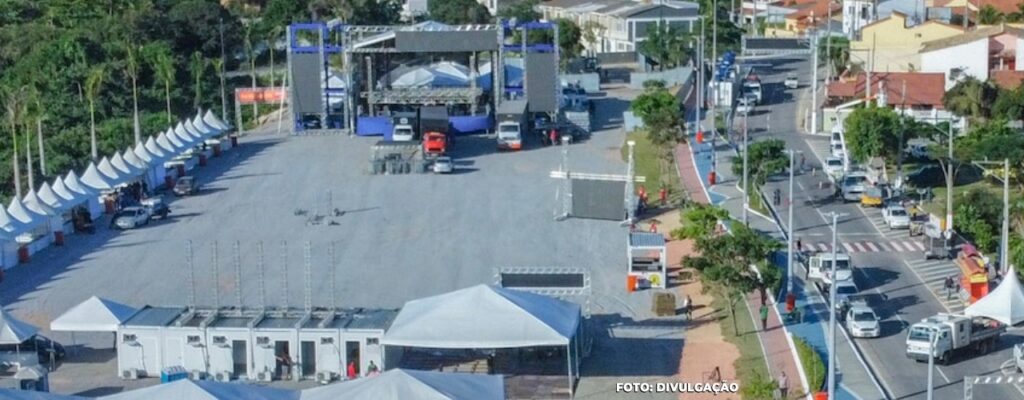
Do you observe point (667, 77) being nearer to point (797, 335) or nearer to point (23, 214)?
point (23, 214)

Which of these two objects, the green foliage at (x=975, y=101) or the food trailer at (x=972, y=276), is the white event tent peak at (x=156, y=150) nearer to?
the food trailer at (x=972, y=276)

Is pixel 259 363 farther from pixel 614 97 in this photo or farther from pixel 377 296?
pixel 614 97

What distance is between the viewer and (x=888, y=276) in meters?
41.0

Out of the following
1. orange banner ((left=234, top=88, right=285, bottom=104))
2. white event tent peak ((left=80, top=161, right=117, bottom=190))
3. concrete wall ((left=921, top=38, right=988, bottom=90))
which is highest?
concrete wall ((left=921, top=38, right=988, bottom=90))

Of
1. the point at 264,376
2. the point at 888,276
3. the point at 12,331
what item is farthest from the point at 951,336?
the point at 12,331

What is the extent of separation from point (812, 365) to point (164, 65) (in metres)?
49.9

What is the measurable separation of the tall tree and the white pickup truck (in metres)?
37.2

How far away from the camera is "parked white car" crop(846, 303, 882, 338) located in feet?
113

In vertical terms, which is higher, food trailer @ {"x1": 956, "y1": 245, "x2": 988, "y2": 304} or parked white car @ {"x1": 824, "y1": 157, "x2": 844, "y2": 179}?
parked white car @ {"x1": 824, "y1": 157, "x2": 844, "y2": 179}

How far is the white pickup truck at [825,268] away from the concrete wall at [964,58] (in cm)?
3403

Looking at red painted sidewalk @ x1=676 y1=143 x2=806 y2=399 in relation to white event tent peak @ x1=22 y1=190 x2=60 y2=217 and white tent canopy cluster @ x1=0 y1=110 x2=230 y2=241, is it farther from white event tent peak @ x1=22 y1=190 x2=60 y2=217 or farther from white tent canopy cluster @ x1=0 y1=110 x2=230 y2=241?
white event tent peak @ x1=22 y1=190 x2=60 y2=217

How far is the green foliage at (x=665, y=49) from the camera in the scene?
83.6 meters

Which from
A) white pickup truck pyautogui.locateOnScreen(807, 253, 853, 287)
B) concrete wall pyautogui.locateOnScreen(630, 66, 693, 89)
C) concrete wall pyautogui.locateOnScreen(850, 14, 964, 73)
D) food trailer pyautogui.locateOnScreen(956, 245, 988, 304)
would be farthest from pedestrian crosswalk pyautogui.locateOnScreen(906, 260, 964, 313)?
concrete wall pyautogui.locateOnScreen(850, 14, 964, 73)

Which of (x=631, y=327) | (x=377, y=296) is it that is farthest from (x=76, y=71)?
(x=631, y=327)
